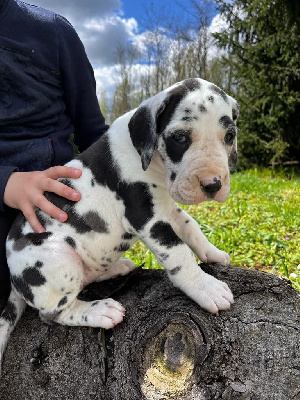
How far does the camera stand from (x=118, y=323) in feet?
7.50

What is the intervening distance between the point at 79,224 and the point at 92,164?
0.36 metres

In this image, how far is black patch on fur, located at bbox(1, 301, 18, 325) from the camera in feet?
7.93

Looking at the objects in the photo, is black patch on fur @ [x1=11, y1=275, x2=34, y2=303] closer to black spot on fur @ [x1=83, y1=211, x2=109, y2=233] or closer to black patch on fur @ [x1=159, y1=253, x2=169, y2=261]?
black spot on fur @ [x1=83, y1=211, x2=109, y2=233]

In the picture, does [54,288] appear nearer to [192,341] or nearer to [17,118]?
[192,341]

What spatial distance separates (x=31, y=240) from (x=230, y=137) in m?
1.21

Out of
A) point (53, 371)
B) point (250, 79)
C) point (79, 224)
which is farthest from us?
point (250, 79)

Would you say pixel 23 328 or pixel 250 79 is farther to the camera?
pixel 250 79

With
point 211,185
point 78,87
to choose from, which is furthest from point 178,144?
point 78,87

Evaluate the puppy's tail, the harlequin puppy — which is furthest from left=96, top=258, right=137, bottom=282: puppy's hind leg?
the puppy's tail

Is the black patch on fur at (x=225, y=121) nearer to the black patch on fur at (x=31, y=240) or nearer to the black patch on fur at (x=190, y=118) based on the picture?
the black patch on fur at (x=190, y=118)

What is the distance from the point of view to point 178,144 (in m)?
2.12

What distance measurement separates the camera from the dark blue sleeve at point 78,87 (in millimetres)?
3148

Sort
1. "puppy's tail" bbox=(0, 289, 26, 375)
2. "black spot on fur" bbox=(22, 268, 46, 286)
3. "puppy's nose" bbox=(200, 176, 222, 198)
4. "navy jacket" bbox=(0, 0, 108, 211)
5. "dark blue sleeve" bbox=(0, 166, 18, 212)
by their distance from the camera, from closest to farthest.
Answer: "puppy's nose" bbox=(200, 176, 222, 198) < "black spot on fur" bbox=(22, 268, 46, 286) < "puppy's tail" bbox=(0, 289, 26, 375) < "dark blue sleeve" bbox=(0, 166, 18, 212) < "navy jacket" bbox=(0, 0, 108, 211)

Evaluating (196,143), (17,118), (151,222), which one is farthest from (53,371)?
(17,118)
